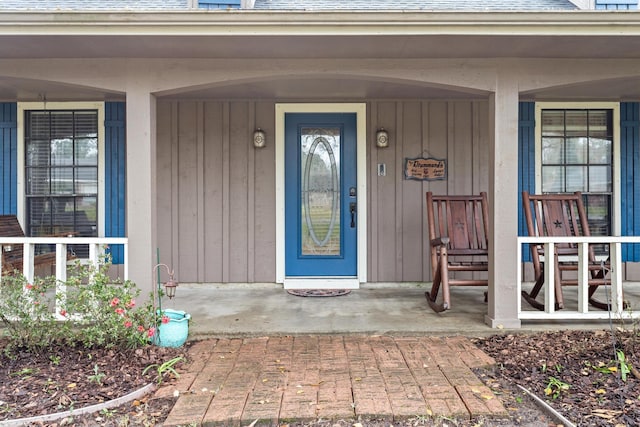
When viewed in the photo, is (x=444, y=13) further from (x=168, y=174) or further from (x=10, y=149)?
(x=10, y=149)

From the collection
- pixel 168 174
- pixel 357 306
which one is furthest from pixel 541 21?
pixel 168 174

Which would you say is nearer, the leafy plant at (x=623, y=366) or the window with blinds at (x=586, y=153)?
the leafy plant at (x=623, y=366)

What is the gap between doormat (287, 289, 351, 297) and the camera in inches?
174

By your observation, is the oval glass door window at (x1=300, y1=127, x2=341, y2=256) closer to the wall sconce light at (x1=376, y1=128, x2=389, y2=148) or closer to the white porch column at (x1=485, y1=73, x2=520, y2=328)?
the wall sconce light at (x1=376, y1=128, x2=389, y2=148)

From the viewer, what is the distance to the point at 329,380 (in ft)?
8.21

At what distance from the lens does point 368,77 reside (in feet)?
10.9

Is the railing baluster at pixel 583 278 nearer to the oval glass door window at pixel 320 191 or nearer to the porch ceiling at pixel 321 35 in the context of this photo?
the porch ceiling at pixel 321 35

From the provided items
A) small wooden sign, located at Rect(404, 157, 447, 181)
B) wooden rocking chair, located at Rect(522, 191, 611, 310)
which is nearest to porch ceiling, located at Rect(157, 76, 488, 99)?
small wooden sign, located at Rect(404, 157, 447, 181)

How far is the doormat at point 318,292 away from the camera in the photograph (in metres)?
4.42

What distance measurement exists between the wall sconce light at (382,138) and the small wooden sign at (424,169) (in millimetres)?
309

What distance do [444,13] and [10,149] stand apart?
15.1ft

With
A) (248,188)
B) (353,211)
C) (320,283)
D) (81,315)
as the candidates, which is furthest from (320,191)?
(81,315)

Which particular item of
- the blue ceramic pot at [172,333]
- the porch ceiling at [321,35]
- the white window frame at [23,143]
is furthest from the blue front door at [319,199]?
the white window frame at [23,143]

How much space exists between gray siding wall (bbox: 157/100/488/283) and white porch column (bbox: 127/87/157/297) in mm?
1554
